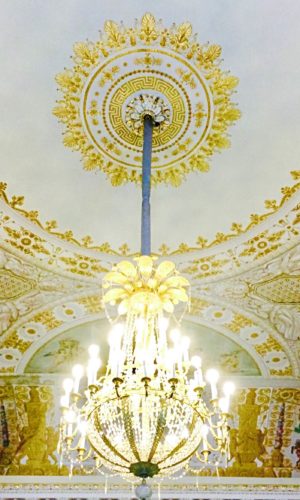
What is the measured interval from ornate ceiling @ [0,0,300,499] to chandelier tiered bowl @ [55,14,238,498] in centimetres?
19

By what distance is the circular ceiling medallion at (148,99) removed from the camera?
5.56 metres

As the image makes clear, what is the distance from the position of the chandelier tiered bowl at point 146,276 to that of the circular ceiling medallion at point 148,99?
0.01 metres

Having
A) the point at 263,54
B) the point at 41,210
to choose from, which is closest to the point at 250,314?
the point at 41,210

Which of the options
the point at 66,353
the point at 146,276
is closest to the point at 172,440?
the point at 146,276

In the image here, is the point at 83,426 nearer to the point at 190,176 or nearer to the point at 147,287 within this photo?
the point at 147,287

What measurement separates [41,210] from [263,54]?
A: 9.82ft

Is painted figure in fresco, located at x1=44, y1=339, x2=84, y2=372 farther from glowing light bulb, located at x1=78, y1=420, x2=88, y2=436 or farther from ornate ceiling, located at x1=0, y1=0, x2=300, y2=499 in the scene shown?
glowing light bulb, located at x1=78, y1=420, x2=88, y2=436

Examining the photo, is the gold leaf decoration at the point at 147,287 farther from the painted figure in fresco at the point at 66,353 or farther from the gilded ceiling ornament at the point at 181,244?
the painted figure in fresco at the point at 66,353

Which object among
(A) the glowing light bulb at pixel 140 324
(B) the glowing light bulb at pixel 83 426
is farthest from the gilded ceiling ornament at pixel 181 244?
(B) the glowing light bulb at pixel 83 426

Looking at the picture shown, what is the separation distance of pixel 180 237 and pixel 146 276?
177 cm

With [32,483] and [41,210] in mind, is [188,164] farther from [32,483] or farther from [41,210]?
→ [32,483]

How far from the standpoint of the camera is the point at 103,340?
860cm

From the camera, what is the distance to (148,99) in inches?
236

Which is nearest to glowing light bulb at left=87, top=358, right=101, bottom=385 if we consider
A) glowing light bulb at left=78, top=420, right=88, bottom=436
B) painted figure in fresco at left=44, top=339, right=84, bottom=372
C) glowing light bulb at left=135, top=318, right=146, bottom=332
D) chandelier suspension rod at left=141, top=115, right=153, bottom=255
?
glowing light bulb at left=78, top=420, right=88, bottom=436
